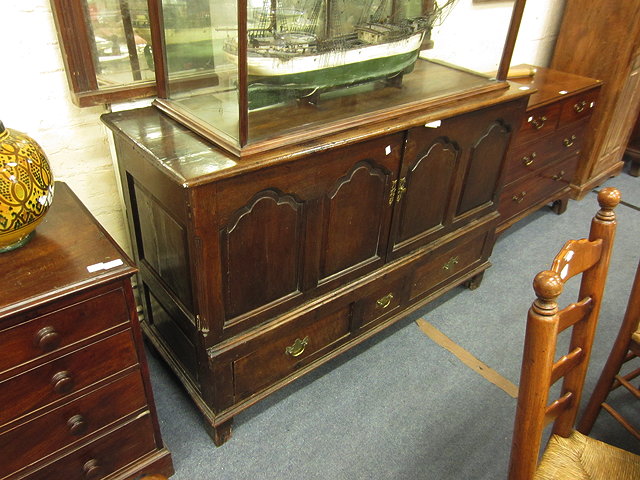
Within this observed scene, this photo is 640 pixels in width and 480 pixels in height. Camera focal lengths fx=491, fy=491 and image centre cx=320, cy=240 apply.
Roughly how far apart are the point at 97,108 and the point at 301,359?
1.06 m

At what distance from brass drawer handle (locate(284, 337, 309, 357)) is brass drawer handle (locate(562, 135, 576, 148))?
1.92 meters

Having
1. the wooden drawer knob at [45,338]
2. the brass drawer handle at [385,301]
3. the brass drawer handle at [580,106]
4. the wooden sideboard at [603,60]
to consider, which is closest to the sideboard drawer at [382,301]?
the brass drawer handle at [385,301]

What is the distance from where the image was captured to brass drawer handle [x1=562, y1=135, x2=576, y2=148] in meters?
2.70

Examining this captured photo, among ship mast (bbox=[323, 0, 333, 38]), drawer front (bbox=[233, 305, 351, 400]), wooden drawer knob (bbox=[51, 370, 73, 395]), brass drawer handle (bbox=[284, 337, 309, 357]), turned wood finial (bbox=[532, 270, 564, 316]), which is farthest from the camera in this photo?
brass drawer handle (bbox=[284, 337, 309, 357])

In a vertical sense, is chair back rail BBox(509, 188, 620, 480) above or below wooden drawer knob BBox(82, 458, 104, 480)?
above

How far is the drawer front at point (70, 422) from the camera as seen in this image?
116 cm

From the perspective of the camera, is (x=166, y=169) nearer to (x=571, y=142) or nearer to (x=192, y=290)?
(x=192, y=290)

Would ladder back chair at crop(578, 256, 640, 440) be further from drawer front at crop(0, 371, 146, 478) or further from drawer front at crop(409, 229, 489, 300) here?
drawer front at crop(0, 371, 146, 478)

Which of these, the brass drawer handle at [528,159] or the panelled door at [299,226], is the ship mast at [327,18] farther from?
the brass drawer handle at [528,159]

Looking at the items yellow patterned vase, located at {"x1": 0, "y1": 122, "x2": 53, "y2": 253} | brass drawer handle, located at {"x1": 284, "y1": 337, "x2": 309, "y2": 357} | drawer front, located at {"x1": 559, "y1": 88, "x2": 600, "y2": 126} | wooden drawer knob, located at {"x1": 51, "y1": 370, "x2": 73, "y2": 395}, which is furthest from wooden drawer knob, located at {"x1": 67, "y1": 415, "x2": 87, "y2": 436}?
drawer front, located at {"x1": 559, "y1": 88, "x2": 600, "y2": 126}

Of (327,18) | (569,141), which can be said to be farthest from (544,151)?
(327,18)

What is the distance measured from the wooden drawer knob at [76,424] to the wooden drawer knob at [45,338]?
256 mm

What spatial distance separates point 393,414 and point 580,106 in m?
1.96

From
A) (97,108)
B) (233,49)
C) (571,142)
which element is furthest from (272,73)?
(571,142)
